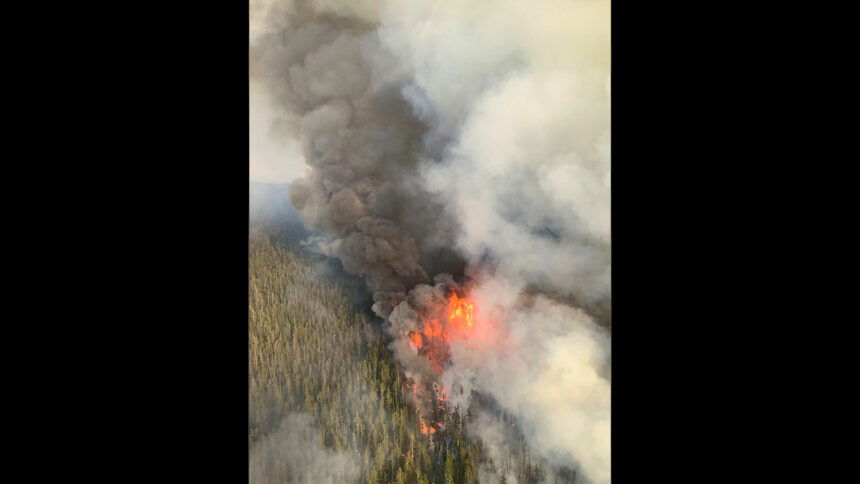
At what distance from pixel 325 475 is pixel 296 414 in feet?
0.99

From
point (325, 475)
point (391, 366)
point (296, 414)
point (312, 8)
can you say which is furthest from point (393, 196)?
point (325, 475)

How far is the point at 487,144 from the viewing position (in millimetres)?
2424

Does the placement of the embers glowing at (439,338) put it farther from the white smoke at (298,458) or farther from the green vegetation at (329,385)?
the white smoke at (298,458)

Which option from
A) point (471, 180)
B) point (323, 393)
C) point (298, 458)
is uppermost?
point (471, 180)

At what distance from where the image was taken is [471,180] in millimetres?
2441

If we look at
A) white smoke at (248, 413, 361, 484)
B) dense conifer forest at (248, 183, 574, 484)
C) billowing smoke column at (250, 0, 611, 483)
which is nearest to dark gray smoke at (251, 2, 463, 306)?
billowing smoke column at (250, 0, 611, 483)

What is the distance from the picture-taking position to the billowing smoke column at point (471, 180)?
2.37m

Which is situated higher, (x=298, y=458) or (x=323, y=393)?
(x=323, y=393)

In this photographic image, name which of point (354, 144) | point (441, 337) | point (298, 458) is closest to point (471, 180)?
point (354, 144)

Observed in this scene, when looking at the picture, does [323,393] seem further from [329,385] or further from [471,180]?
[471,180]

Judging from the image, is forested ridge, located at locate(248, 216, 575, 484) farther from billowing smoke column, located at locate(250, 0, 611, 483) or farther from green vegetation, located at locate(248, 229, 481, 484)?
billowing smoke column, located at locate(250, 0, 611, 483)

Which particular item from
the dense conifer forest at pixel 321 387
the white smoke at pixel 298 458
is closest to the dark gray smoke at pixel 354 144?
the dense conifer forest at pixel 321 387

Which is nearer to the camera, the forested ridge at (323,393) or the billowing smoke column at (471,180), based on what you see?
the billowing smoke column at (471,180)

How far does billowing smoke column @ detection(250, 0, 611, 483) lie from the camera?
237 cm
